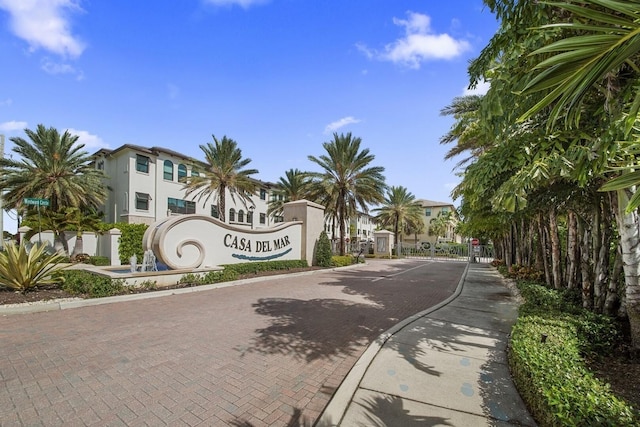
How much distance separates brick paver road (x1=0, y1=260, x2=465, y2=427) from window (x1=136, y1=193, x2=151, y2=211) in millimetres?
23187

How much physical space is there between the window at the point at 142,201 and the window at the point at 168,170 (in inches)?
110

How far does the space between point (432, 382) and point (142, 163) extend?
3171 cm

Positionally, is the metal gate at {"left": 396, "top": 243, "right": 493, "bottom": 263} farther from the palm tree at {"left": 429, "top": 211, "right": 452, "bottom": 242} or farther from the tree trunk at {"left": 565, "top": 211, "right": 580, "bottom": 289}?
the tree trunk at {"left": 565, "top": 211, "right": 580, "bottom": 289}

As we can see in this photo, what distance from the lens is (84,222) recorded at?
902 inches

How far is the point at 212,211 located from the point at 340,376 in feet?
113

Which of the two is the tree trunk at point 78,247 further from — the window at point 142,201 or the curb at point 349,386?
the curb at point 349,386

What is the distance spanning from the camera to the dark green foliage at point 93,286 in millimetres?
9031

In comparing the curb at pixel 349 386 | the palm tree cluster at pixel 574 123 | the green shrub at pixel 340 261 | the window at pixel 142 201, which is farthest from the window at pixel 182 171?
the curb at pixel 349 386

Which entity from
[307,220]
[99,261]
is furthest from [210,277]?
[99,261]

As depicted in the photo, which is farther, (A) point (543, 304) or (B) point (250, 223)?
(B) point (250, 223)

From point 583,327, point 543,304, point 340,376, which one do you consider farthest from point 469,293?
point 340,376

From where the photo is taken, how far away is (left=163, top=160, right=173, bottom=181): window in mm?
30766

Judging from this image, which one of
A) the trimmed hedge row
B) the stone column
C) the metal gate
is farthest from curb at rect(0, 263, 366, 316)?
the metal gate

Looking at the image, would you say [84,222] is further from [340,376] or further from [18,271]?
[340,376]
